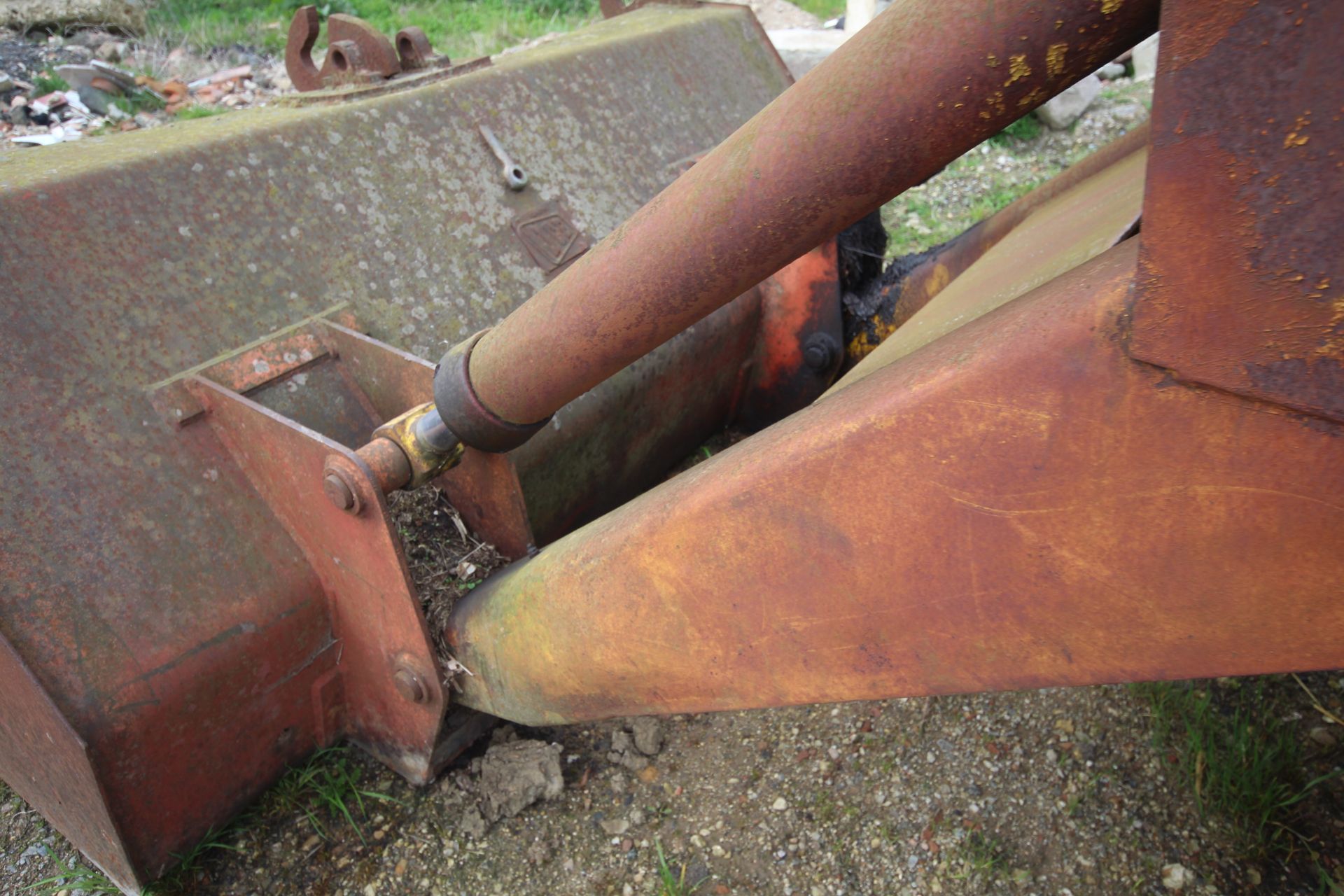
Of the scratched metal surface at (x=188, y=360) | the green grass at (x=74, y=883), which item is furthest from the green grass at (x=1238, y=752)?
the green grass at (x=74, y=883)

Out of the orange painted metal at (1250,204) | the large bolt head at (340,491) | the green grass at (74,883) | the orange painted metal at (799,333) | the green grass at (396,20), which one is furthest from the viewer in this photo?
the green grass at (396,20)

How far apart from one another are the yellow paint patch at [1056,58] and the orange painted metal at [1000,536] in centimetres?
18

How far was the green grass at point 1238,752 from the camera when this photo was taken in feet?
5.82

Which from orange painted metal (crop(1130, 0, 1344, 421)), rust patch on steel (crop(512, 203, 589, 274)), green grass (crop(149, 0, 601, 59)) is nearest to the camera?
orange painted metal (crop(1130, 0, 1344, 421))

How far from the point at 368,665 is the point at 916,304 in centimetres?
152

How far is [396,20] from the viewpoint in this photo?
259 inches

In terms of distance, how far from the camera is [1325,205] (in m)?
0.68

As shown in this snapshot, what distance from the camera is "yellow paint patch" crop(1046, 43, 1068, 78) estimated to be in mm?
808

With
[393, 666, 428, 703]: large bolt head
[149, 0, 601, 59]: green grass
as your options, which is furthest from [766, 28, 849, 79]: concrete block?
[393, 666, 428, 703]: large bolt head

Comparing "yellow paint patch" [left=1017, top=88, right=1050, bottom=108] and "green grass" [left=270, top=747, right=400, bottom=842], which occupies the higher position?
"yellow paint patch" [left=1017, top=88, right=1050, bottom=108]

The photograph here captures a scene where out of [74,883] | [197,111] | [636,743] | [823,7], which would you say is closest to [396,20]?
[197,111]

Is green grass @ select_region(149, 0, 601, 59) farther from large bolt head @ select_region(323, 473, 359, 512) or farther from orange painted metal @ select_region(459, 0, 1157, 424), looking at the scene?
orange painted metal @ select_region(459, 0, 1157, 424)

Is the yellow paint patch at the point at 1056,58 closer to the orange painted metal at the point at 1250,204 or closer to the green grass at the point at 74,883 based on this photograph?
the orange painted metal at the point at 1250,204

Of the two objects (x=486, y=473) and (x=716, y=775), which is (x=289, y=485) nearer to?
(x=486, y=473)
